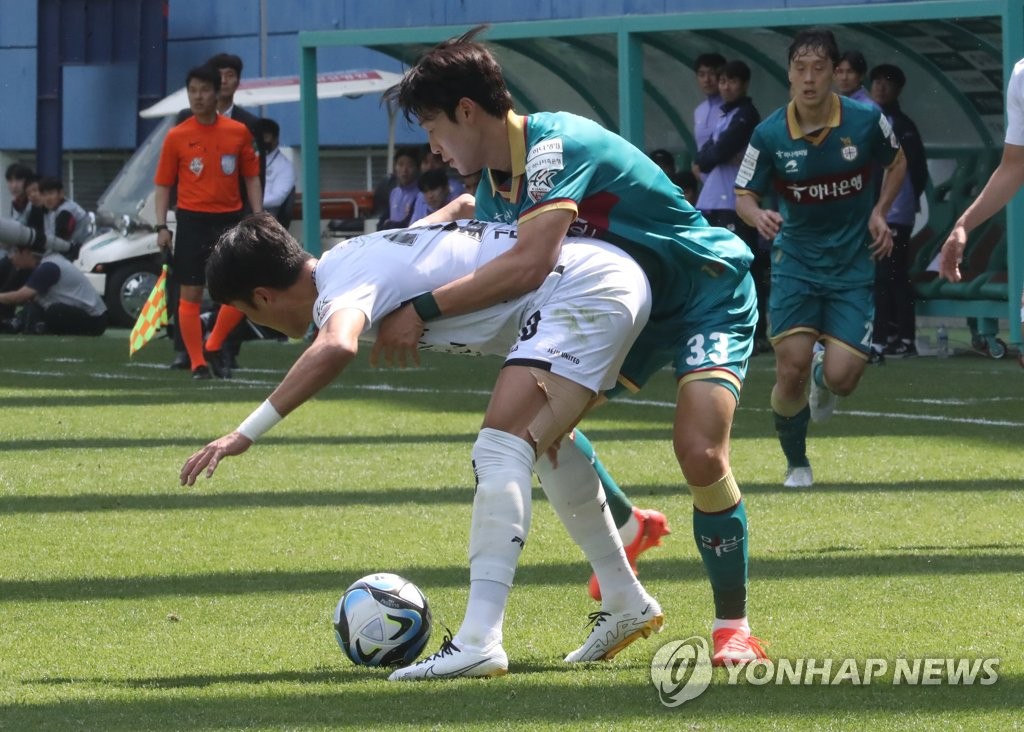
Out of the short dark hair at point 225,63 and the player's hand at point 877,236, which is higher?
the short dark hair at point 225,63

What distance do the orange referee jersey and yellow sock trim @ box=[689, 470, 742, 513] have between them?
30.6 feet

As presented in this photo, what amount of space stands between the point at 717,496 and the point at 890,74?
1063cm

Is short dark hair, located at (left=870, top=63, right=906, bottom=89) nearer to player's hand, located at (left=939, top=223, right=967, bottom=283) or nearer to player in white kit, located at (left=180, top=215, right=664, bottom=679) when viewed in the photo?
player's hand, located at (left=939, top=223, right=967, bottom=283)

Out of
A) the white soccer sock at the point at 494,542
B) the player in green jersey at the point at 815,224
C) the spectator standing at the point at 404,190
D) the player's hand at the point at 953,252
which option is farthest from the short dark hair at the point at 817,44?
the spectator standing at the point at 404,190

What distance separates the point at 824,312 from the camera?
9172 millimetres

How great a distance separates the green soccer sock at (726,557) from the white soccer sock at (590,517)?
0.89 feet

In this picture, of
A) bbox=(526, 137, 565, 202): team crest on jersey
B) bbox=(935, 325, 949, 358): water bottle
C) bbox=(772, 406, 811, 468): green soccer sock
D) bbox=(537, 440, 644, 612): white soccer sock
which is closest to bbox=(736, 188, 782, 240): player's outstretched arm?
bbox=(772, 406, 811, 468): green soccer sock

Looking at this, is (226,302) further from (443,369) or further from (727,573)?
(443,369)

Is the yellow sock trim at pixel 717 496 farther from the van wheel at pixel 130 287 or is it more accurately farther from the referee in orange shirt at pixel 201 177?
the van wheel at pixel 130 287

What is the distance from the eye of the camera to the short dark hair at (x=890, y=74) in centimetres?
1527

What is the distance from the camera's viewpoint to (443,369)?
1573 cm

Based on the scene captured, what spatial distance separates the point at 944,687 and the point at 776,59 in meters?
13.0

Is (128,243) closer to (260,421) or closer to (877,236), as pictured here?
(877,236)

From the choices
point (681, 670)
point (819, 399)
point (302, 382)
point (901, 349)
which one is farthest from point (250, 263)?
point (901, 349)
